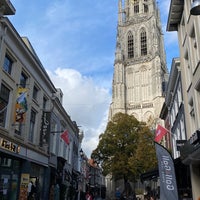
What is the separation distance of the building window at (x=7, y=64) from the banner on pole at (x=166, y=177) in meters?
10.0

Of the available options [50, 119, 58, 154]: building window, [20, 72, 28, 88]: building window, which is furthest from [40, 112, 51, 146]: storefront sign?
[20, 72, 28, 88]: building window

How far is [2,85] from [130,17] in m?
88.0

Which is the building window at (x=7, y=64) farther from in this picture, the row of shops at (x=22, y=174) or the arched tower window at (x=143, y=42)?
the arched tower window at (x=143, y=42)

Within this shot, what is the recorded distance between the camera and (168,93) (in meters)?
25.9

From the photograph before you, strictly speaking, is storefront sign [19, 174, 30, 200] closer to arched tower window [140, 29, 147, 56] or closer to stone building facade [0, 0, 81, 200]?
stone building facade [0, 0, 81, 200]

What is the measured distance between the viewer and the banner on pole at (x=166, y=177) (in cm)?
1056

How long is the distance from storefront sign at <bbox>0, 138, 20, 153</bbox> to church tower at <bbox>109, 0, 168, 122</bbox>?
58.9 metres

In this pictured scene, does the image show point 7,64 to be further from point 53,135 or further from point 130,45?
point 130,45

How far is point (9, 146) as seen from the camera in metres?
15.8

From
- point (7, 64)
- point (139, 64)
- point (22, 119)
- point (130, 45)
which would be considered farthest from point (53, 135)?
point (130, 45)

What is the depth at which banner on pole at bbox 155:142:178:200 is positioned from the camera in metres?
A: 10.6

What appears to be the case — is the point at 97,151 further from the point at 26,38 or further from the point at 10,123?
the point at 10,123

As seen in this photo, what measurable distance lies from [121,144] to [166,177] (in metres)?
34.8

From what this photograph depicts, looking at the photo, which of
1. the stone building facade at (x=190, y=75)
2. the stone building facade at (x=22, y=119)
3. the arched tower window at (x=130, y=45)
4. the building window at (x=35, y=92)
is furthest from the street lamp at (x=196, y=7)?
the arched tower window at (x=130, y=45)
